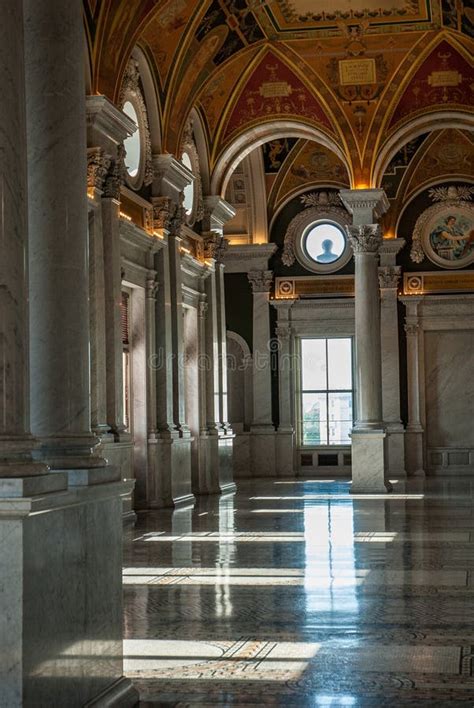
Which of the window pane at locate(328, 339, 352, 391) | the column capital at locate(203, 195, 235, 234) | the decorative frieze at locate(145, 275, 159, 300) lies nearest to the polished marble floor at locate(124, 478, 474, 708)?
the decorative frieze at locate(145, 275, 159, 300)

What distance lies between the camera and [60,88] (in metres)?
5.89

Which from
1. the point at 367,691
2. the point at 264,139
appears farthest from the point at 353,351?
the point at 367,691

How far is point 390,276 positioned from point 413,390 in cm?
298

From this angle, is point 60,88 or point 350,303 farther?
point 350,303

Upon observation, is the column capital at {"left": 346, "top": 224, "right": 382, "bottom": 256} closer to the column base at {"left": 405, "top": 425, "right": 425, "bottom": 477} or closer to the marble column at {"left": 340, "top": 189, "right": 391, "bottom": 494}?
the marble column at {"left": 340, "top": 189, "right": 391, "bottom": 494}

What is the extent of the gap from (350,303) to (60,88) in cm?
2273

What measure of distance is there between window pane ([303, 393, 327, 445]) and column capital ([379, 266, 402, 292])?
335 cm

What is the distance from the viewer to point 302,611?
824cm

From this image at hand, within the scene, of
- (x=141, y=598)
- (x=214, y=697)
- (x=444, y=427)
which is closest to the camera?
(x=214, y=697)

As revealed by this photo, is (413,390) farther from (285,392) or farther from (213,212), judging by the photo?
(213,212)

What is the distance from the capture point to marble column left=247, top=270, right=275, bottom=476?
91.8 feet

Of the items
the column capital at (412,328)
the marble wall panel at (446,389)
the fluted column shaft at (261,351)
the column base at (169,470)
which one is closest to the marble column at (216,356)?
the column base at (169,470)

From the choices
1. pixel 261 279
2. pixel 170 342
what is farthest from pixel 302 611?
pixel 261 279

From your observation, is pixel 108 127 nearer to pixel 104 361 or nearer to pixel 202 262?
pixel 104 361
